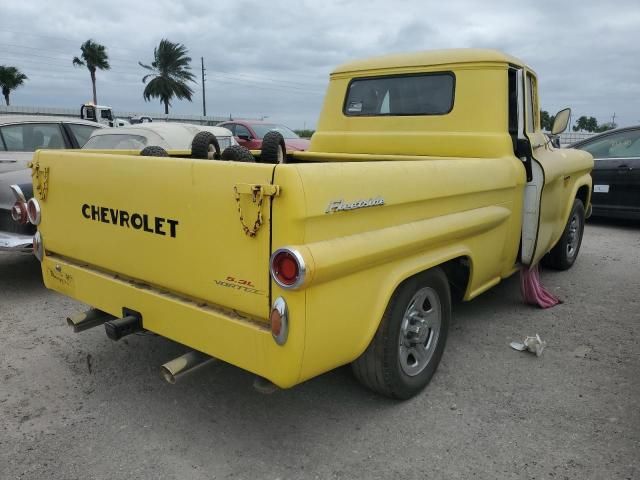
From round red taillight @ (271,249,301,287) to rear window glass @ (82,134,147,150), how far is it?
5.44m

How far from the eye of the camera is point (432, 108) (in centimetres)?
421

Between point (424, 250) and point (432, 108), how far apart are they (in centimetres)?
179

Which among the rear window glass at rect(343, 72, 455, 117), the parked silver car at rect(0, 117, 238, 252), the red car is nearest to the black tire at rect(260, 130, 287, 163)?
the parked silver car at rect(0, 117, 238, 252)

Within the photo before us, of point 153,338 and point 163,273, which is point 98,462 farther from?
point 153,338

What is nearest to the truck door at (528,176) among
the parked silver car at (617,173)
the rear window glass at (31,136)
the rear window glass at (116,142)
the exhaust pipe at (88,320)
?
the exhaust pipe at (88,320)

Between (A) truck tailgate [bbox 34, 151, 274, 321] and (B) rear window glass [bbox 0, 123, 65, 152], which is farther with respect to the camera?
(B) rear window glass [bbox 0, 123, 65, 152]

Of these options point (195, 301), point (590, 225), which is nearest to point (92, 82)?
point (590, 225)

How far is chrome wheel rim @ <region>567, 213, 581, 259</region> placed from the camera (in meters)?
5.81

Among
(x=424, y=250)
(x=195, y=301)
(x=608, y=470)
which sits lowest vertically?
(x=608, y=470)

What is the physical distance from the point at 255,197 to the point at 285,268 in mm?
315

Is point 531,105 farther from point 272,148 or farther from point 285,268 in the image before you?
point 285,268

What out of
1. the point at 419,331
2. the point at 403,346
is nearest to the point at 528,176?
the point at 419,331

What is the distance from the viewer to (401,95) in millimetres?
4363

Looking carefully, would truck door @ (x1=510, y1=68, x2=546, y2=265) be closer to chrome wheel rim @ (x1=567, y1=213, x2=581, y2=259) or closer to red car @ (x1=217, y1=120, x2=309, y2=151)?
chrome wheel rim @ (x1=567, y1=213, x2=581, y2=259)
